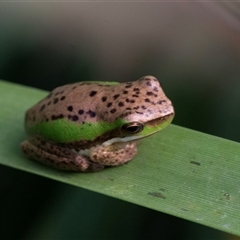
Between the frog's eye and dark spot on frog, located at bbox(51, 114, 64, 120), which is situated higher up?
the frog's eye

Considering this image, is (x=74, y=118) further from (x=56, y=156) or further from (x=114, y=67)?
(x=114, y=67)

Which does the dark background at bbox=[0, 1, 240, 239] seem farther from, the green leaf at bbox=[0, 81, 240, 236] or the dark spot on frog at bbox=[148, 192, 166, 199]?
the dark spot on frog at bbox=[148, 192, 166, 199]

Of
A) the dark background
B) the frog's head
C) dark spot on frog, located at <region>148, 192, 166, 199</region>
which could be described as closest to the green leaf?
dark spot on frog, located at <region>148, 192, 166, 199</region>

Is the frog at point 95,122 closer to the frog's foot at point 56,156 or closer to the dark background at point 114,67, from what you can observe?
the frog's foot at point 56,156

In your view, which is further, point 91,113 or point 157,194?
point 91,113

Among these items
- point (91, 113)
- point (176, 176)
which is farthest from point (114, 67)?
point (176, 176)

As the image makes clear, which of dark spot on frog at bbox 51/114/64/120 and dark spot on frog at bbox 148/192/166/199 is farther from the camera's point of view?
dark spot on frog at bbox 51/114/64/120

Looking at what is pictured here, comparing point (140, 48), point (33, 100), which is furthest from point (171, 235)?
point (140, 48)

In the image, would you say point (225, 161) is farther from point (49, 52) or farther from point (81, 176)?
point (49, 52)
